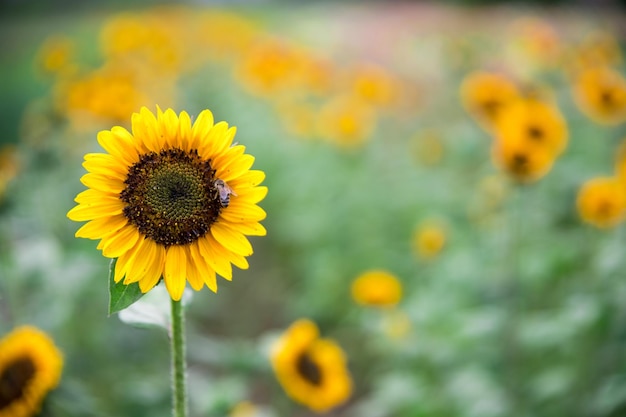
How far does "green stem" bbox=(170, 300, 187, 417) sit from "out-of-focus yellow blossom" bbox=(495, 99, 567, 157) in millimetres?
1465

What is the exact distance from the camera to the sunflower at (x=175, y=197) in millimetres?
1104

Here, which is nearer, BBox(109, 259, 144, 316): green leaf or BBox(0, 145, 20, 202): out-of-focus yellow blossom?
BBox(109, 259, 144, 316): green leaf

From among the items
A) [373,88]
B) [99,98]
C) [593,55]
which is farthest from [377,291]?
[593,55]

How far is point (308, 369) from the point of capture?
1.92 meters

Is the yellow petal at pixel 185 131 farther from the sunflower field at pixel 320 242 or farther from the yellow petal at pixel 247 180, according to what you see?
the yellow petal at pixel 247 180

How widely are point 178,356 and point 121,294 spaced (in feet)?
0.59

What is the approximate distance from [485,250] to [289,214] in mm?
1739

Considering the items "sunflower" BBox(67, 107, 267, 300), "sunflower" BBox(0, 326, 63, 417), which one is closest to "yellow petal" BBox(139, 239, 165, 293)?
"sunflower" BBox(67, 107, 267, 300)

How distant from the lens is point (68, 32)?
655cm

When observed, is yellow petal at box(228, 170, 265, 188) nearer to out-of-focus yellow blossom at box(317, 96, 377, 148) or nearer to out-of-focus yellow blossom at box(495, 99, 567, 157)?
out-of-focus yellow blossom at box(495, 99, 567, 157)

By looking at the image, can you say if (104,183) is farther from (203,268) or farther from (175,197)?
(203,268)

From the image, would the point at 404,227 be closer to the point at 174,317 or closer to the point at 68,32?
the point at 174,317

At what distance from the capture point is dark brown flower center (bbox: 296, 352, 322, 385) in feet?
6.25

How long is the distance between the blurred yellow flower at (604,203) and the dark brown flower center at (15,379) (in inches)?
77.2
